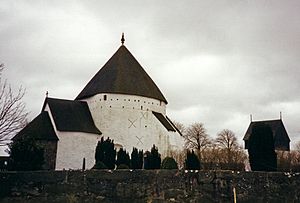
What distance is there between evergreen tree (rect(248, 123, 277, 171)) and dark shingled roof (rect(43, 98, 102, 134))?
15796 millimetres

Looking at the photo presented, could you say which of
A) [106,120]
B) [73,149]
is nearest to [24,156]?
[73,149]

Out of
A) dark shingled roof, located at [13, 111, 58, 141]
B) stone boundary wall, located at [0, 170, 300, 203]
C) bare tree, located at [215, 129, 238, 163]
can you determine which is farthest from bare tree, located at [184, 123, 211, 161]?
stone boundary wall, located at [0, 170, 300, 203]

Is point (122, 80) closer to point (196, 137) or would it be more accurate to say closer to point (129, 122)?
point (129, 122)

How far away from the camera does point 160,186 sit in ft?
62.8

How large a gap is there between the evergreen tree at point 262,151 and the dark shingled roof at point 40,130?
649 inches

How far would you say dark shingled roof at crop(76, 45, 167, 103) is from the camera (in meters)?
36.0

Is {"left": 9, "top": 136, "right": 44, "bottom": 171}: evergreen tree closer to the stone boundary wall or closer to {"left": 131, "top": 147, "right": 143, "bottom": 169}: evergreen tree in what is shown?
the stone boundary wall

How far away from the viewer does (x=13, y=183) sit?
2106cm

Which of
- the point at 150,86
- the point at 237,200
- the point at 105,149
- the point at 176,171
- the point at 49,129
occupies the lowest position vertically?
the point at 237,200

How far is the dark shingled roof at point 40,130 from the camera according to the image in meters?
31.6

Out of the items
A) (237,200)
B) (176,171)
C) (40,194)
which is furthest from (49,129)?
(237,200)

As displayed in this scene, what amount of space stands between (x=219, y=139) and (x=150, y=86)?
24386 mm

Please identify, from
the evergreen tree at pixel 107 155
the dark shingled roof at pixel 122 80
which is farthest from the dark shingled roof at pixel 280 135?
the evergreen tree at pixel 107 155

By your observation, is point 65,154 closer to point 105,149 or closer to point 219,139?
point 105,149
